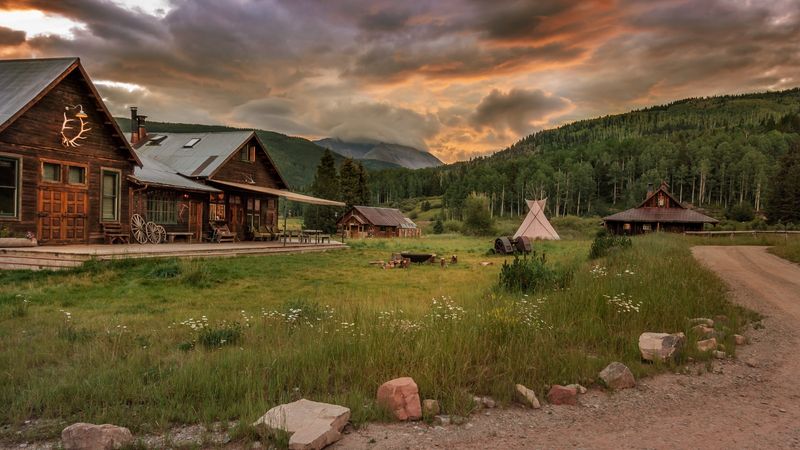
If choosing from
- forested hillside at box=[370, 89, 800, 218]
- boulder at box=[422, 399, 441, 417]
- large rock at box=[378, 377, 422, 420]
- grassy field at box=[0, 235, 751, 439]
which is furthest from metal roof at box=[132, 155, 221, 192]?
forested hillside at box=[370, 89, 800, 218]

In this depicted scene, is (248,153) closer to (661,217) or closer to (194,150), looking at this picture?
(194,150)

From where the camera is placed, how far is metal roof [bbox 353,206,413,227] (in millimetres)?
57531

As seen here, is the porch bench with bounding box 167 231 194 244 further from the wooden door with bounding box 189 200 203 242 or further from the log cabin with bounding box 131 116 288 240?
the wooden door with bounding box 189 200 203 242

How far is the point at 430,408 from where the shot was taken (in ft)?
15.0

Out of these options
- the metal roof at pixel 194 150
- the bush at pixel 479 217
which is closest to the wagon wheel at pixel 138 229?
the metal roof at pixel 194 150

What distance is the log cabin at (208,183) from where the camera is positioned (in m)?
23.0

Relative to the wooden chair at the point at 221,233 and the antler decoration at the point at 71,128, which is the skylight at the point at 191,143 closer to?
the wooden chair at the point at 221,233

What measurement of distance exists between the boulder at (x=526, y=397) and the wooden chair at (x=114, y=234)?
1919 cm

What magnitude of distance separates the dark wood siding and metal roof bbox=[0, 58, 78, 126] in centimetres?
36

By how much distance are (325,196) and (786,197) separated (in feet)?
191

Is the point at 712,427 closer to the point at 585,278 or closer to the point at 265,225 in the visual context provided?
the point at 585,278

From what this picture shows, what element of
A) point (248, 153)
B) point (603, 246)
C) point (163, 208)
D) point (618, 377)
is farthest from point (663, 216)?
point (618, 377)

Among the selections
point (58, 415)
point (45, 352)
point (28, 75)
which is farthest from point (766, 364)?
point (28, 75)

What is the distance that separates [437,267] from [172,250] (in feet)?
33.6
